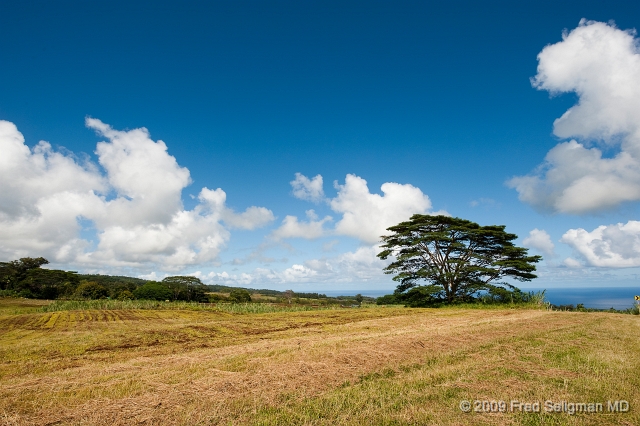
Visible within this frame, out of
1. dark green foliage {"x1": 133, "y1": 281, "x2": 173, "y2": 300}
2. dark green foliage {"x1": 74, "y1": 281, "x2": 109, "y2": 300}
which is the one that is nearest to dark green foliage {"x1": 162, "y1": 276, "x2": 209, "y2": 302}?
dark green foliage {"x1": 133, "y1": 281, "x2": 173, "y2": 300}

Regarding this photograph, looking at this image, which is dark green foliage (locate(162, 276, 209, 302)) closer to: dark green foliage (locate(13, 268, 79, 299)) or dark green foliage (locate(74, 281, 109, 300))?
dark green foliage (locate(74, 281, 109, 300))

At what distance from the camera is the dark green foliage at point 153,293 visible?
71000 mm

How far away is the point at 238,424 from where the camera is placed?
13.2 ft

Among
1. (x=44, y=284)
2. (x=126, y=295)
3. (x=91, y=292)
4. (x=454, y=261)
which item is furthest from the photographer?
(x=44, y=284)

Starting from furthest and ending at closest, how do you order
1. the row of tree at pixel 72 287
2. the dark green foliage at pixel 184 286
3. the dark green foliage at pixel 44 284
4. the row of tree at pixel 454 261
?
the dark green foliage at pixel 44 284 < the dark green foliage at pixel 184 286 < the row of tree at pixel 72 287 < the row of tree at pixel 454 261

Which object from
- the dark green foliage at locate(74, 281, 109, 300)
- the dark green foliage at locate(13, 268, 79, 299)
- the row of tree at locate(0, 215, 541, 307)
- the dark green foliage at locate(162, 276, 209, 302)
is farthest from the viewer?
the dark green foliage at locate(13, 268, 79, 299)

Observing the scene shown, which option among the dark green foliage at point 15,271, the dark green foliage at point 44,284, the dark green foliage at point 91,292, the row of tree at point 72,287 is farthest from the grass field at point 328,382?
the dark green foliage at point 15,271

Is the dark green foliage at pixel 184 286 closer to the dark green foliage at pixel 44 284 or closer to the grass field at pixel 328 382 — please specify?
the dark green foliage at pixel 44 284

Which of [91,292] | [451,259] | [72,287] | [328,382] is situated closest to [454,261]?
[451,259]

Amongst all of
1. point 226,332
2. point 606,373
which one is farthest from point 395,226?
point 606,373

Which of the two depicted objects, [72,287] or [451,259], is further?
[72,287]

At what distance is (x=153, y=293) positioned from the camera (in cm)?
7138

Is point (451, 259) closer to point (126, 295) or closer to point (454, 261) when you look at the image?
point (454, 261)

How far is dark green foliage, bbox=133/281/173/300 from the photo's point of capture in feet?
233
